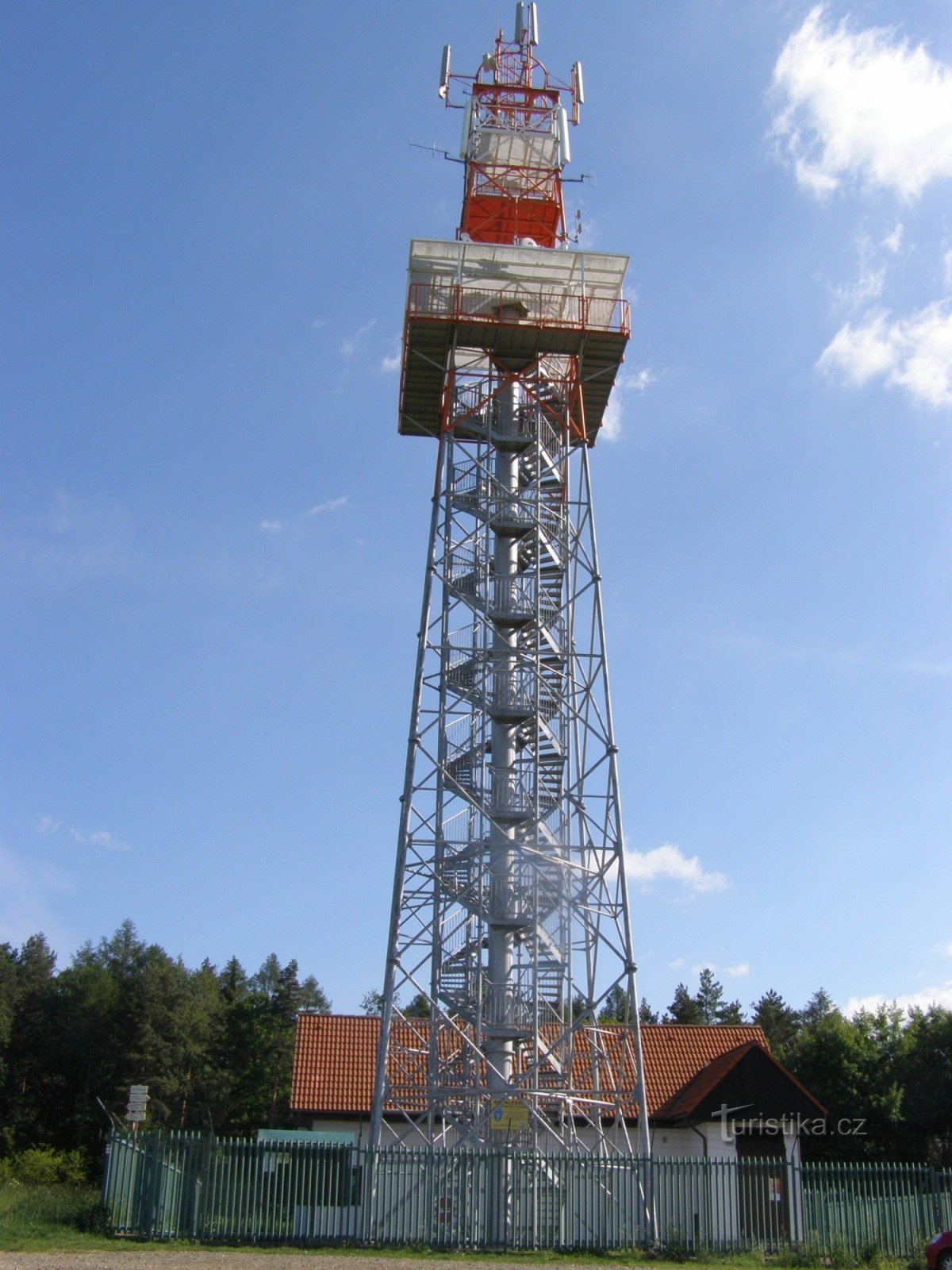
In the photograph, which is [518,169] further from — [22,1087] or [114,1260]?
[22,1087]

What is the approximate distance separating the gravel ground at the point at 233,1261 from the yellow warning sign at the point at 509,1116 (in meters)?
3.80

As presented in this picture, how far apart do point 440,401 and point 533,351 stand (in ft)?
9.05

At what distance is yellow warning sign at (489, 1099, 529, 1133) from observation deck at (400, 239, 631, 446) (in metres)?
14.0

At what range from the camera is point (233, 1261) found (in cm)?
1705

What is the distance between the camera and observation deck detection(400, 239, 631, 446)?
26.9 m

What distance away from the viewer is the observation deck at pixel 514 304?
26.9m

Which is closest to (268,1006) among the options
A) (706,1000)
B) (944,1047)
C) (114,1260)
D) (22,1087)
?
(22,1087)

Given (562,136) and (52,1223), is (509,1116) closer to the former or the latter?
(52,1223)

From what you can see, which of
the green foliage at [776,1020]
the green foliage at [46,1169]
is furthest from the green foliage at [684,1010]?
the green foliage at [46,1169]

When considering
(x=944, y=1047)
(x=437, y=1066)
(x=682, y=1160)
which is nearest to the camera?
(x=682, y=1160)

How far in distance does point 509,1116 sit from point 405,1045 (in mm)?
10118

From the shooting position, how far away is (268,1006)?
70.4 m

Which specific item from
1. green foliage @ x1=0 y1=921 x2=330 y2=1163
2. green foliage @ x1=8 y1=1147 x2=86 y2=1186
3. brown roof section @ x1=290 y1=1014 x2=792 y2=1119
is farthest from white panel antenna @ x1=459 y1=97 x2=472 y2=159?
green foliage @ x1=0 y1=921 x2=330 y2=1163

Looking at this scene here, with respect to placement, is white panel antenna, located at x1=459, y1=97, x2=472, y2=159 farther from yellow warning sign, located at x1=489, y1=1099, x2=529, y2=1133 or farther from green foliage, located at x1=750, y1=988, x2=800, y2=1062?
green foliage, located at x1=750, y1=988, x2=800, y2=1062
